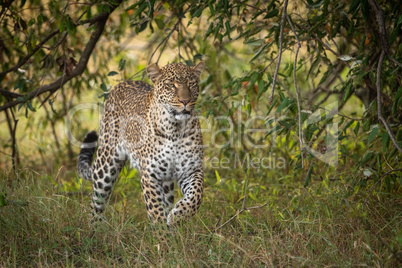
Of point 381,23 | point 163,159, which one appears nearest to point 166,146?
point 163,159

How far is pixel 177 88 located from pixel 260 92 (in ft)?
2.51

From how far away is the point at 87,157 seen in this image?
5613 mm

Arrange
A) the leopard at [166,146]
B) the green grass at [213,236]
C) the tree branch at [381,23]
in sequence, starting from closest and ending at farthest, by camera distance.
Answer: the green grass at [213,236]
the tree branch at [381,23]
the leopard at [166,146]

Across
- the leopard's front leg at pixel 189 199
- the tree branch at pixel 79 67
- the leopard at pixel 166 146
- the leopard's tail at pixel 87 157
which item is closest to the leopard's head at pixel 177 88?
the leopard at pixel 166 146

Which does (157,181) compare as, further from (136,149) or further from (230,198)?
(230,198)

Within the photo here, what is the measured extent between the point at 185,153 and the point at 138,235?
35.4 inches

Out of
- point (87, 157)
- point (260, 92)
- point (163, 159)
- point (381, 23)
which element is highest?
point (381, 23)

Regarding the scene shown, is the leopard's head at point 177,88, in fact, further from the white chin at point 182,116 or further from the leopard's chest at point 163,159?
the leopard's chest at point 163,159

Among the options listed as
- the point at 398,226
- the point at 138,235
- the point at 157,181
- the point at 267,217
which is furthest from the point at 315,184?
the point at 138,235

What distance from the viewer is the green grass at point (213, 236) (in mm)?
3391

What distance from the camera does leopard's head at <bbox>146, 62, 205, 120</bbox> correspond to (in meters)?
4.42

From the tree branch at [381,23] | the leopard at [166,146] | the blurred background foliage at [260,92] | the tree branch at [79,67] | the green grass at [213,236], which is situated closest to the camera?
the green grass at [213,236]

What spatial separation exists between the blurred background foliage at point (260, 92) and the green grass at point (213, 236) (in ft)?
0.36

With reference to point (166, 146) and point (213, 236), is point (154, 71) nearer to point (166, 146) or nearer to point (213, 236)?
point (166, 146)
